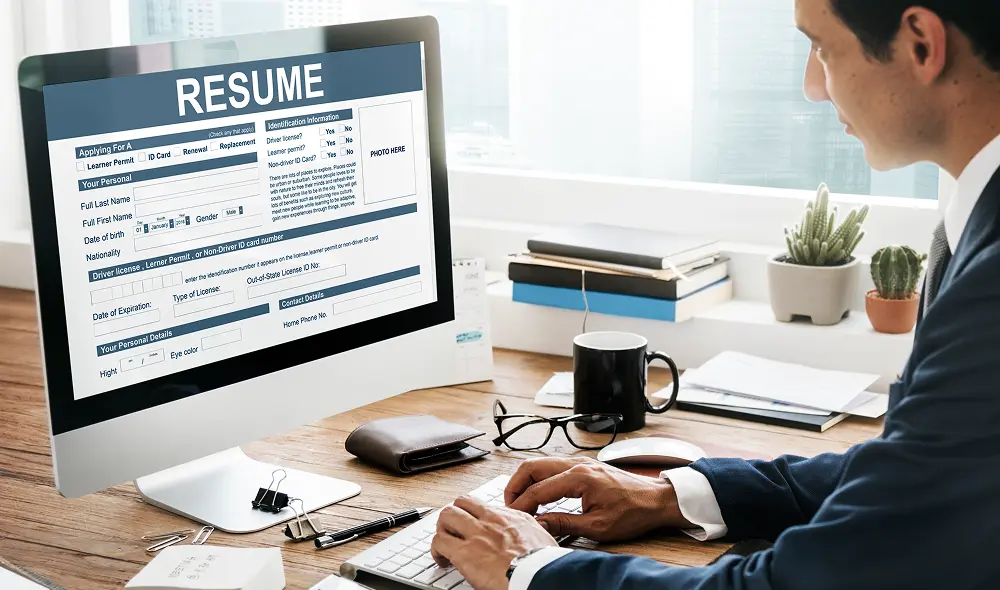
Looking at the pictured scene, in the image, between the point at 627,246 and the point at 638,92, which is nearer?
the point at 627,246

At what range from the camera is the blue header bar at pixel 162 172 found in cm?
128

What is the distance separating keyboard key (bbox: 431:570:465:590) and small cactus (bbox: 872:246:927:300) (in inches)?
37.8

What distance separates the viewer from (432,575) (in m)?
1.24

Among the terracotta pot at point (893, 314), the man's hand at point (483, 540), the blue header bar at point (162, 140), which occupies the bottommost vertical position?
the man's hand at point (483, 540)

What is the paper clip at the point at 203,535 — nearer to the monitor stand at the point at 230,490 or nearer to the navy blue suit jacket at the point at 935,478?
the monitor stand at the point at 230,490

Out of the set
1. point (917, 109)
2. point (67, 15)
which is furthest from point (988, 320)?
point (67, 15)

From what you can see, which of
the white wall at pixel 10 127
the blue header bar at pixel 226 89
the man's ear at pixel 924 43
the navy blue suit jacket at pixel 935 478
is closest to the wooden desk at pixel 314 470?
the navy blue suit jacket at pixel 935 478

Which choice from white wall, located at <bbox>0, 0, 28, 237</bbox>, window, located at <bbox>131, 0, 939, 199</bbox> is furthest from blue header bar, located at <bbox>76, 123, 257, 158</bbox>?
white wall, located at <bbox>0, 0, 28, 237</bbox>

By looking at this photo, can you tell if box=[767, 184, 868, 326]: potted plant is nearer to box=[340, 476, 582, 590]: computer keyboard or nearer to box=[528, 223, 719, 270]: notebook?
box=[528, 223, 719, 270]: notebook

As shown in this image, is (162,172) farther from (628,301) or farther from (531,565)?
(628,301)

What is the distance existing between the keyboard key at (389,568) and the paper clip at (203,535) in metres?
0.21

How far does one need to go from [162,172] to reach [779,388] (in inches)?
37.4

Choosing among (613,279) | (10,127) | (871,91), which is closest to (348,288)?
(613,279)

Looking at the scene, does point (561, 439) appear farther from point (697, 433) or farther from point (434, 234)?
point (434, 234)
